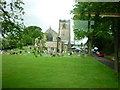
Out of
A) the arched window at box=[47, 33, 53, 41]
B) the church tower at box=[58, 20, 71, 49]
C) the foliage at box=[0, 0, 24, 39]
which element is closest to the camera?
the foliage at box=[0, 0, 24, 39]

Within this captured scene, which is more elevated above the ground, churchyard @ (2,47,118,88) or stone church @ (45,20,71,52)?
stone church @ (45,20,71,52)

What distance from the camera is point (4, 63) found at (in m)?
1.88

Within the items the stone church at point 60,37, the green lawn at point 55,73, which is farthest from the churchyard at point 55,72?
the stone church at point 60,37

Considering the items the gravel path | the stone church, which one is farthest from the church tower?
the gravel path

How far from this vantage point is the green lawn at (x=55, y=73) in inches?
69.3

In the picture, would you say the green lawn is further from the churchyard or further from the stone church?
the stone church

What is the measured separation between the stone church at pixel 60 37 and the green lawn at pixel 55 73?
0.60 ft

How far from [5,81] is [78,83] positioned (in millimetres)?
1031

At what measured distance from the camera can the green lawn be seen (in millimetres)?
1761

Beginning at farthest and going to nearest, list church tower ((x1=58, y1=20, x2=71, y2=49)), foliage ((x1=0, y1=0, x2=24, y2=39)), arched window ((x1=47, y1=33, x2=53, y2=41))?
church tower ((x1=58, y1=20, x2=71, y2=49))
arched window ((x1=47, y1=33, x2=53, y2=41))
foliage ((x1=0, y1=0, x2=24, y2=39))

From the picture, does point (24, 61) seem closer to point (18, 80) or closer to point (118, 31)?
point (18, 80)

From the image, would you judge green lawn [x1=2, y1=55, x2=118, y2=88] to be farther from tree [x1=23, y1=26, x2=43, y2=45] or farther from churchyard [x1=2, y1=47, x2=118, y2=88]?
tree [x1=23, y1=26, x2=43, y2=45]

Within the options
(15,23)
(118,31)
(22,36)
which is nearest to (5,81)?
(22,36)

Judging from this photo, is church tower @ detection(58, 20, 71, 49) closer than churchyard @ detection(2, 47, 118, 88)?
No
